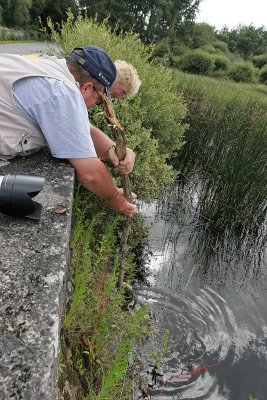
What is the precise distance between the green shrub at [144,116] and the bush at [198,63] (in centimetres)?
2554

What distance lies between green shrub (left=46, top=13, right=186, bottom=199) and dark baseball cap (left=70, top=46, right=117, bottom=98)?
4.44 ft

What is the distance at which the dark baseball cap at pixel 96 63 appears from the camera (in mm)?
2410

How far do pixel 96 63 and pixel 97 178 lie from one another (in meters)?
0.81

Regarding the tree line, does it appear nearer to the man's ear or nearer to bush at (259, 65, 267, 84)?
bush at (259, 65, 267, 84)

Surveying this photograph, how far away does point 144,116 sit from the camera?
541 centimetres

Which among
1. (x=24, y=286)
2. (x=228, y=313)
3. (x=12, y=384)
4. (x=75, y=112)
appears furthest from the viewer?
(x=228, y=313)

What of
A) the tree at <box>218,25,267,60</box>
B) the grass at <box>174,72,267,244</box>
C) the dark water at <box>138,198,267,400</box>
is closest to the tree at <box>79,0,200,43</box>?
the tree at <box>218,25,267,60</box>

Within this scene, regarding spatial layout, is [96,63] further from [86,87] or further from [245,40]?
[245,40]

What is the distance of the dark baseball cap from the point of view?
2410 millimetres


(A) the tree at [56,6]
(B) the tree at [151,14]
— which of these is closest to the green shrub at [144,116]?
(A) the tree at [56,6]

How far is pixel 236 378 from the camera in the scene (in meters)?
3.44

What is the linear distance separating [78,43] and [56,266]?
4.95 meters

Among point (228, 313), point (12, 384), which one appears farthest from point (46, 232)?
point (228, 313)

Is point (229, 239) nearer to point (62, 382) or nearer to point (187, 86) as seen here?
point (62, 382)
